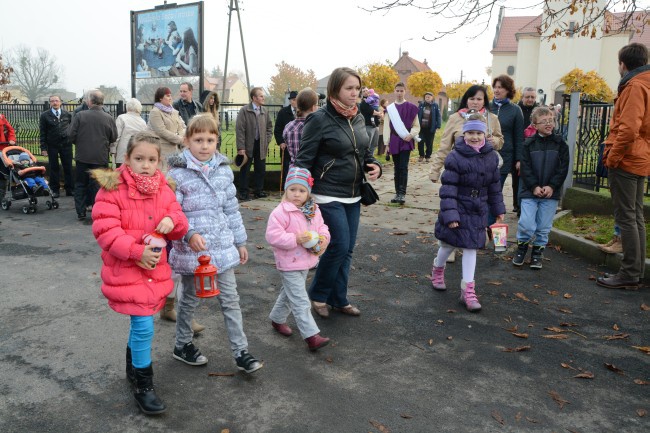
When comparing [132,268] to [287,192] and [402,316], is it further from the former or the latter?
[402,316]

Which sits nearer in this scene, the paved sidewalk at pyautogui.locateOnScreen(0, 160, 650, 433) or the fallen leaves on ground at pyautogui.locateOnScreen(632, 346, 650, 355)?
the paved sidewalk at pyautogui.locateOnScreen(0, 160, 650, 433)

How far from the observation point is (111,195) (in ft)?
10.7

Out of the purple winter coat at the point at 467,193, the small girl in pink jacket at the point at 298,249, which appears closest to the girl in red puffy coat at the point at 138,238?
the small girl in pink jacket at the point at 298,249

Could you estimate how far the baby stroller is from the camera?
33.4 feet

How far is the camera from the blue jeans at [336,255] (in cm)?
465

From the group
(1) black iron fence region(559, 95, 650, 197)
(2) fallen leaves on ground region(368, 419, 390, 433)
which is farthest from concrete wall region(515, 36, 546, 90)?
(2) fallen leaves on ground region(368, 419, 390, 433)

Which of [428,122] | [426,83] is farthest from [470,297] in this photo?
[426,83]

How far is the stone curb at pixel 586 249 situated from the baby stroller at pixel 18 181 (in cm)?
858

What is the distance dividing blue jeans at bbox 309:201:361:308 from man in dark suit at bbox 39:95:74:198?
28.9ft

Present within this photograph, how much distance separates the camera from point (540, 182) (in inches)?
262

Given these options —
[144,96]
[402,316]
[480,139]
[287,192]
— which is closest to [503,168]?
[480,139]

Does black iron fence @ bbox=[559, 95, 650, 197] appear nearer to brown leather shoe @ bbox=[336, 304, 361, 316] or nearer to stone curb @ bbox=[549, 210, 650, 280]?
stone curb @ bbox=[549, 210, 650, 280]

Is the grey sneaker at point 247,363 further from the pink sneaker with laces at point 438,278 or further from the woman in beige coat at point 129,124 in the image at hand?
the woman in beige coat at point 129,124

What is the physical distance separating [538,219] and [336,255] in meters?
3.19
